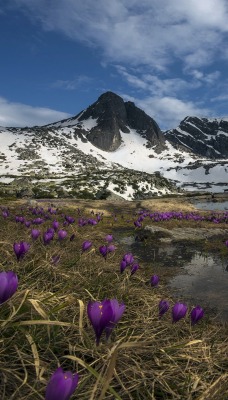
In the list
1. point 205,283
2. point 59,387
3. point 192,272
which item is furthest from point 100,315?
point 192,272

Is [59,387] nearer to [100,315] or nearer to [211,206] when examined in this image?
[100,315]

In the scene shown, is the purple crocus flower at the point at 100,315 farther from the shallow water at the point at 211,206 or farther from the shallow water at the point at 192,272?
the shallow water at the point at 211,206

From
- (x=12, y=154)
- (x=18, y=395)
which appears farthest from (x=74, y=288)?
(x=12, y=154)

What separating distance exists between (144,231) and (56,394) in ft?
43.2

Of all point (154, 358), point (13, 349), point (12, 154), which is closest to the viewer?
point (13, 349)

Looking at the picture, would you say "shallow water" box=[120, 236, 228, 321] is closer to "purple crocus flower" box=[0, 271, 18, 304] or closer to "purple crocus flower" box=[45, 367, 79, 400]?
"purple crocus flower" box=[0, 271, 18, 304]

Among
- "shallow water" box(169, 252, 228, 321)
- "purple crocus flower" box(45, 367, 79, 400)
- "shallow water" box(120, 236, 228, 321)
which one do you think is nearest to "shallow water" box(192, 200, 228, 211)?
"shallow water" box(120, 236, 228, 321)

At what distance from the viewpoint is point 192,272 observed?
7828 mm

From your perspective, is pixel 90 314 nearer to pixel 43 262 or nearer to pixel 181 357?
pixel 181 357

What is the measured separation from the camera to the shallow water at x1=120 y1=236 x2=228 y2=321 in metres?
5.71

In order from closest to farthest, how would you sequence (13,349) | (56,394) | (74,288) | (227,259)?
1. (56,394)
2. (13,349)
3. (74,288)
4. (227,259)

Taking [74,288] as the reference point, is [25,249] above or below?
above

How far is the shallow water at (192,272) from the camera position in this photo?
18.7ft

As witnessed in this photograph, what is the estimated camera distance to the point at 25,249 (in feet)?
14.1
